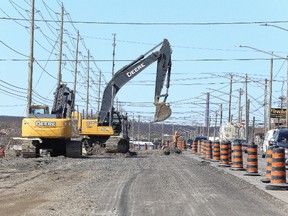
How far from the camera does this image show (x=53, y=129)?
105ft

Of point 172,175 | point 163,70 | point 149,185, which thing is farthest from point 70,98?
point 149,185

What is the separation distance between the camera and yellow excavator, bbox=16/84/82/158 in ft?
105

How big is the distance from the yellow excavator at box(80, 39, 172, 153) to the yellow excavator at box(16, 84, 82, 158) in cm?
Answer: 289

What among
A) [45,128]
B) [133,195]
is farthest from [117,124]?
[133,195]

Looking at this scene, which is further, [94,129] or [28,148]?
[94,129]

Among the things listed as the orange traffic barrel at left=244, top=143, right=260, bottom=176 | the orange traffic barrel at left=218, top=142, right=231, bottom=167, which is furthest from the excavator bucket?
the orange traffic barrel at left=244, top=143, right=260, bottom=176

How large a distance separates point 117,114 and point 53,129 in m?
8.77

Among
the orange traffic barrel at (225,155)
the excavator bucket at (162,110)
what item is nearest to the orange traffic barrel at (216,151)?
the excavator bucket at (162,110)

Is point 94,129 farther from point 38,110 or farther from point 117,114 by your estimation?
point 38,110

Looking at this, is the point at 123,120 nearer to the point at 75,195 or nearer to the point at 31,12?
the point at 31,12

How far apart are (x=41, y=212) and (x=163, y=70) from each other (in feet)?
83.1

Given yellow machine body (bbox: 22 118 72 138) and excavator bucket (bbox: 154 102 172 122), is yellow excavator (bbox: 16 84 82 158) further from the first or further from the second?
excavator bucket (bbox: 154 102 172 122)

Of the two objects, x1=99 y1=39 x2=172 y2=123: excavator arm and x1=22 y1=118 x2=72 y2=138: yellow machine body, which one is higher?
x1=99 y1=39 x2=172 y2=123: excavator arm

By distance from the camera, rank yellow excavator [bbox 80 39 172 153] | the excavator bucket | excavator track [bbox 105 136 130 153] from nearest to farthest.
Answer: the excavator bucket → yellow excavator [bbox 80 39 172 153] → excavator track [bbox 105 136 130 153]
